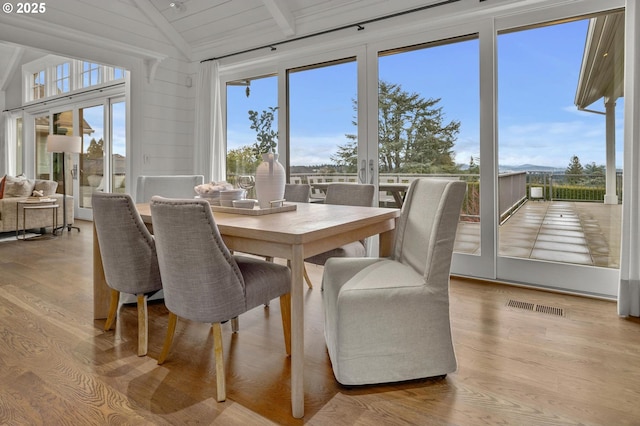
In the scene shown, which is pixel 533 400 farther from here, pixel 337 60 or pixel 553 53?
pixel 337 60

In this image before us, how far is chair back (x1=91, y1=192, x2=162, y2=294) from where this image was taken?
205 centimetres

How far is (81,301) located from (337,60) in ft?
10.7

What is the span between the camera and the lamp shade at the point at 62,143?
608cm

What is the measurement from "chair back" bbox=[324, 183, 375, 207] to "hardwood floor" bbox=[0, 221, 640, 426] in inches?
32.8

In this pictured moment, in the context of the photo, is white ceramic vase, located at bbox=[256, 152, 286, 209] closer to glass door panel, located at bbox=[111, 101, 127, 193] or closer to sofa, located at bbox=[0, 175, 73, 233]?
sofa, located at bbox=[0, 175, 73, 233]

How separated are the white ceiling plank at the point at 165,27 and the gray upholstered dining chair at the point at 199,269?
13.7ft

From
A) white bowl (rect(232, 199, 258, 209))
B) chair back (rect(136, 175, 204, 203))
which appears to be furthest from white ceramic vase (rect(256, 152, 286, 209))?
chair back (rect(136, 175, 204, 203))

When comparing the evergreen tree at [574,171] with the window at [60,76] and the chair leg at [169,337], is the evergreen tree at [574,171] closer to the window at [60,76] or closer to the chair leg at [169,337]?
the chair leg at [169,337]

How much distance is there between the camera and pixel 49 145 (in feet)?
20.0

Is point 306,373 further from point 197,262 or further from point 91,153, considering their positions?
point 91,153

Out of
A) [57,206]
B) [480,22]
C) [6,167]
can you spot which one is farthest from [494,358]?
[6,167]

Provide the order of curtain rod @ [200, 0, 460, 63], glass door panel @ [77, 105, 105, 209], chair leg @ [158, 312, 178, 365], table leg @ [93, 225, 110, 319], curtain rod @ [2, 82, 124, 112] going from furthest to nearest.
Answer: glass door panel @ [77, 105, 105, 209] → curtain rod @ [2, 82, 124, 112] → curtain rod @ [200, 0, 460, 63] → table leg @ [93, 225, 110, 319] → chair leg @ [158, 312, 178, 365]

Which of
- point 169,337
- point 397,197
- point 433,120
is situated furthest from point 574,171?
point 169,337

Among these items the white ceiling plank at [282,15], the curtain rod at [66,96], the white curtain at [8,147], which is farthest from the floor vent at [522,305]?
the white curtain at [8,147]
